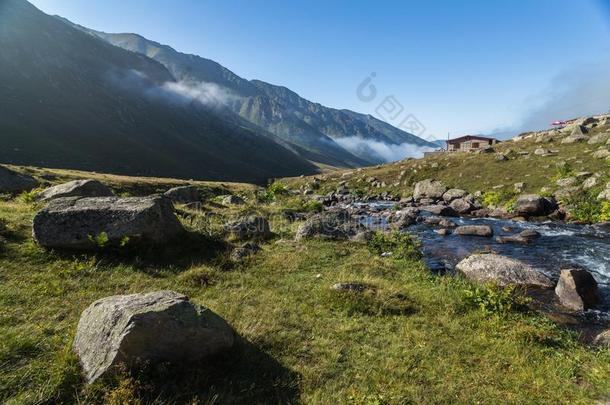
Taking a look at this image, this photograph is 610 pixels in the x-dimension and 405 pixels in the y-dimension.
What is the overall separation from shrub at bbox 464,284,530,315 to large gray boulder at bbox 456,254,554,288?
280 centimetres

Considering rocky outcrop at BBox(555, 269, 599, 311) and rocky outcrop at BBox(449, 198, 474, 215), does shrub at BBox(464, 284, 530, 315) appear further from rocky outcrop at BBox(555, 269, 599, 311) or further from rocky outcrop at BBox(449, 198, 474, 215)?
rocky outcrop at BBox(449, 198, 474, 215)

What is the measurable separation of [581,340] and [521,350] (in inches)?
122

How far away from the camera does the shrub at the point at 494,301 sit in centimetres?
1112

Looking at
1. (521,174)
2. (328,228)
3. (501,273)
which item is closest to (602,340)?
(501,273)

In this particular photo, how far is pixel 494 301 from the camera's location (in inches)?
444

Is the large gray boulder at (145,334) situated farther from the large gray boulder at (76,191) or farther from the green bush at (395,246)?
the large gray boulder at (76,191)

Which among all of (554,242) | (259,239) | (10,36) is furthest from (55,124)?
(554,242)

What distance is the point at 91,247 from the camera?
42.7 ft

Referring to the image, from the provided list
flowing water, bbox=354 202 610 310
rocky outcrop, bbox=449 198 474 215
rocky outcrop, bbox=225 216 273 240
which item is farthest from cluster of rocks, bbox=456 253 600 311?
rocky outcrop, bbox=449 198 474 215

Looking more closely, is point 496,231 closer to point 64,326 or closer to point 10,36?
point 64,326

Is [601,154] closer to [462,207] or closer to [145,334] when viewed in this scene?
[462,207]

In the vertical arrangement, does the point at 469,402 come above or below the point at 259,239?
above

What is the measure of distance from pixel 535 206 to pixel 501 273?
2239 centimetres

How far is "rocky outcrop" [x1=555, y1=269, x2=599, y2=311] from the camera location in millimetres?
12984
